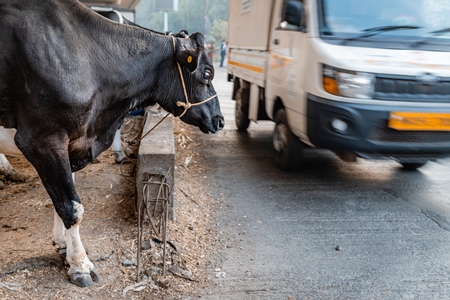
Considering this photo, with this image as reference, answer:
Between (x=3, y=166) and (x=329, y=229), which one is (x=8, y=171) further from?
(x=329, y=229)

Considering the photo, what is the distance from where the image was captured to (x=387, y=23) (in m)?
5.39

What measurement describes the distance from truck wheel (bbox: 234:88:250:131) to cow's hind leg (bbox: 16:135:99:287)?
5.55 m

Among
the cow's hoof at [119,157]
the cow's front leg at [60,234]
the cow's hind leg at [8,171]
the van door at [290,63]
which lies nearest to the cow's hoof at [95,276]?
the cow's front leg at [60,234]

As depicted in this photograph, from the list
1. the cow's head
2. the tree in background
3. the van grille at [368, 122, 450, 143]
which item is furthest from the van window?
the tree in background

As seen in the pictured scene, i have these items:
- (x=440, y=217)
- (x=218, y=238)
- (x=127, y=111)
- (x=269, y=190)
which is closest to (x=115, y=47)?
(x=127, y=111)

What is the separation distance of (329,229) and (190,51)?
2.38m

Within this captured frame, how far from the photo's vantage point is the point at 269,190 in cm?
575

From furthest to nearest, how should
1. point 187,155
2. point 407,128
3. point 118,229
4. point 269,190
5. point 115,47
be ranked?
point 187,155 → point 269,190 → point 407,128 → point 118,229 → point 115,47

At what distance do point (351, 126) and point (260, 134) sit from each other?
13.5ft

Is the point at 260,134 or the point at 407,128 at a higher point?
the point at 407,128

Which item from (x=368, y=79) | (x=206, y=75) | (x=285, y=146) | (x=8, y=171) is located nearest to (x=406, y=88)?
(x=368, y=79)

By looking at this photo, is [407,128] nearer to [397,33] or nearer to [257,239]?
[397,33]

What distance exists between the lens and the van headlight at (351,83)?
4820 mm

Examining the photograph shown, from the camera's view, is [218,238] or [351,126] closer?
[218,238]
